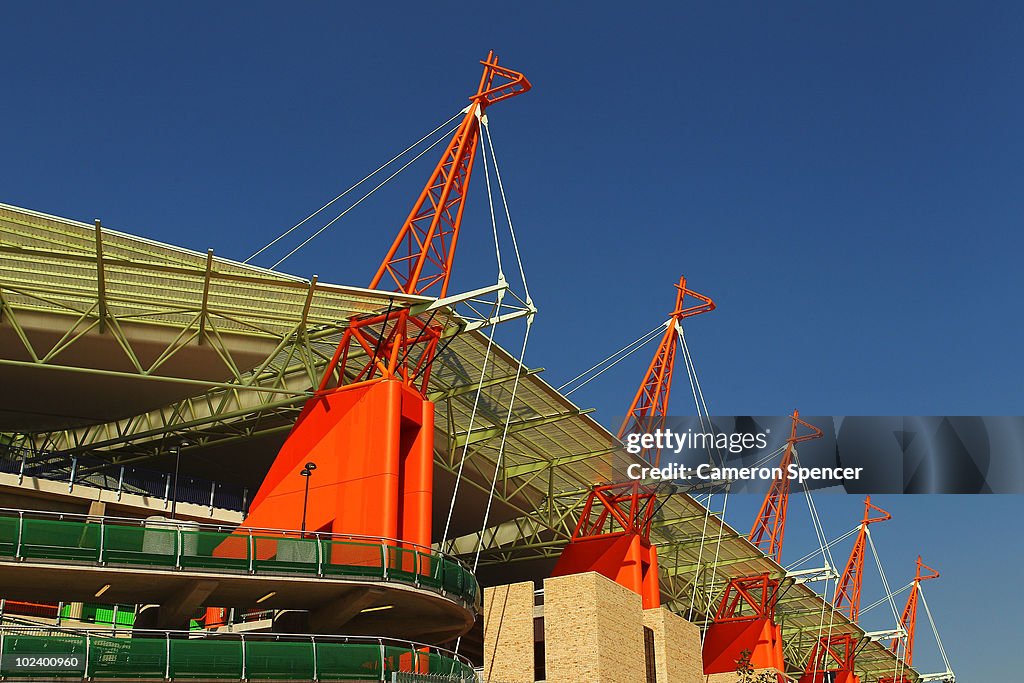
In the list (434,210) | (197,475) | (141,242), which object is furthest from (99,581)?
(197,475)

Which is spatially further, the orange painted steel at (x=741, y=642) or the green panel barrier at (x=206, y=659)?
the orange painted steel at (x=741, y=642)

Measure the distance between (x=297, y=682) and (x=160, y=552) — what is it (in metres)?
5.41

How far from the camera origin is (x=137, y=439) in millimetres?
56188

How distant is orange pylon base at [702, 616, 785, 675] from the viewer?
74875 mm

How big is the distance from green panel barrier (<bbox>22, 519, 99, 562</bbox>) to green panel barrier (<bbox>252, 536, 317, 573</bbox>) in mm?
4475

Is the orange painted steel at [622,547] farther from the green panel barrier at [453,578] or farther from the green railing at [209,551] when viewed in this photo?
the green railing at [209,551]

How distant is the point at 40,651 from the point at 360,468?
17804 millimetres

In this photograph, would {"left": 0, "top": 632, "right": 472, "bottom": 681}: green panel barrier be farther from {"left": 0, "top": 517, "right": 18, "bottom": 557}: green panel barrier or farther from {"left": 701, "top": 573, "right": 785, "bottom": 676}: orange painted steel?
{"left": 701, "top": 573, "right": 785, "bottom": 676}: orange painted steel

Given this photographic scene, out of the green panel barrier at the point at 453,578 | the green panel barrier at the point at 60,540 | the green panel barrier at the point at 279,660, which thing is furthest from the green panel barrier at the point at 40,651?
the green panel barrier at the point at 453,578

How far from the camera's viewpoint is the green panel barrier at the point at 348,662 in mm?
30516

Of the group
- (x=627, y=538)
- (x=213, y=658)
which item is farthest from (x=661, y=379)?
(x=213, y=658)

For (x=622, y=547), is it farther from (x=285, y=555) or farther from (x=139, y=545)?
(x=139, y=545)

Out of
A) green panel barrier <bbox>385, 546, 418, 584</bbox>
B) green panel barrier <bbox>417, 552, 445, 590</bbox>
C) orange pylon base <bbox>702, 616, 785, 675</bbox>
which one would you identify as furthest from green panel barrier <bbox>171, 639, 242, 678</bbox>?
orange pylon base <bbox>702, 616, 785, 675</bbox>

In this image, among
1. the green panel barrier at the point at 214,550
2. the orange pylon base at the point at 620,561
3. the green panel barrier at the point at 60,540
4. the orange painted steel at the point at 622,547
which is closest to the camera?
the green panel barrier at the point at 60,540
